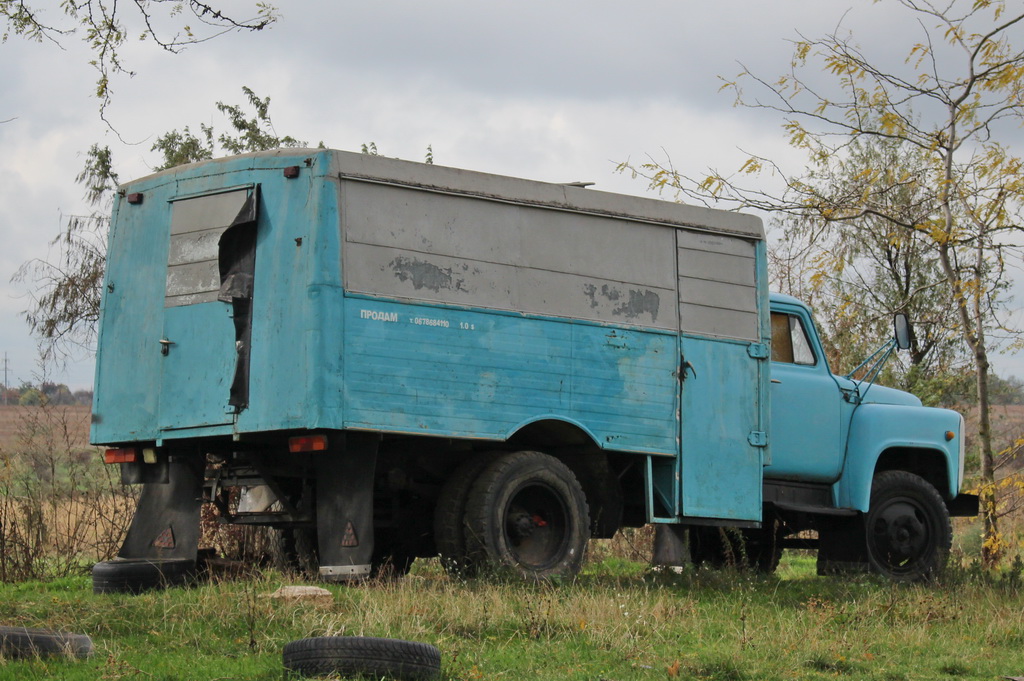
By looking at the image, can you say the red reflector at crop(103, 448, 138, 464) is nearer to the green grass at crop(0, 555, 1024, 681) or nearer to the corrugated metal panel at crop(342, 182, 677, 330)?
the green grass at crop(0, 555, 1024, 681)

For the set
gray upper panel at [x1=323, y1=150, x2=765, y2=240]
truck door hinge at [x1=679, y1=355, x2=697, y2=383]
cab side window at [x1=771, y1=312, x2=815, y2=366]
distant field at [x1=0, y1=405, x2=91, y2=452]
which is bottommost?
distant field at [x1=0, y1=405, x2=91, y2=452]

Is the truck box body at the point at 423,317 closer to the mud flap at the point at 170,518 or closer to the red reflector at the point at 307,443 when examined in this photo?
the red reflector at the point at 307,443

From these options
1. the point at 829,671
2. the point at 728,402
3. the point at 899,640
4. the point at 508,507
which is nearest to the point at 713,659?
the point at 829,671

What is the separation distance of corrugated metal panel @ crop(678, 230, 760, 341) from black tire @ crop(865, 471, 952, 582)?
7.21 feet

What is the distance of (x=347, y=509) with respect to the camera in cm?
927

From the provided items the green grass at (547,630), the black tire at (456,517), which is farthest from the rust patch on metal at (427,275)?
the green grass at (547,630)

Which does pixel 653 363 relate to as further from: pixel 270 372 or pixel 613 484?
pixel 270 372

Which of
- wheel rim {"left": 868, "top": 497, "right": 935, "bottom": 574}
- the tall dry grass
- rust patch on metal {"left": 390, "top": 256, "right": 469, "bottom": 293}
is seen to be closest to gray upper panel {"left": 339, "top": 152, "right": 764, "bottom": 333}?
rust patch on metal {"left": 390, "top": 256, "right": 469, "bottom": 293}

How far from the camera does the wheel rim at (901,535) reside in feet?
40.3

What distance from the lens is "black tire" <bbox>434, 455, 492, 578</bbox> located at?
981 cm

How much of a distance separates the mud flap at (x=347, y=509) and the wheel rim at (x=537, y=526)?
1257 millimetres

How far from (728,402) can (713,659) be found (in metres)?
3.99

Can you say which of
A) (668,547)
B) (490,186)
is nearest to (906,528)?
(668,547)

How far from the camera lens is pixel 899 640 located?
335 inches
